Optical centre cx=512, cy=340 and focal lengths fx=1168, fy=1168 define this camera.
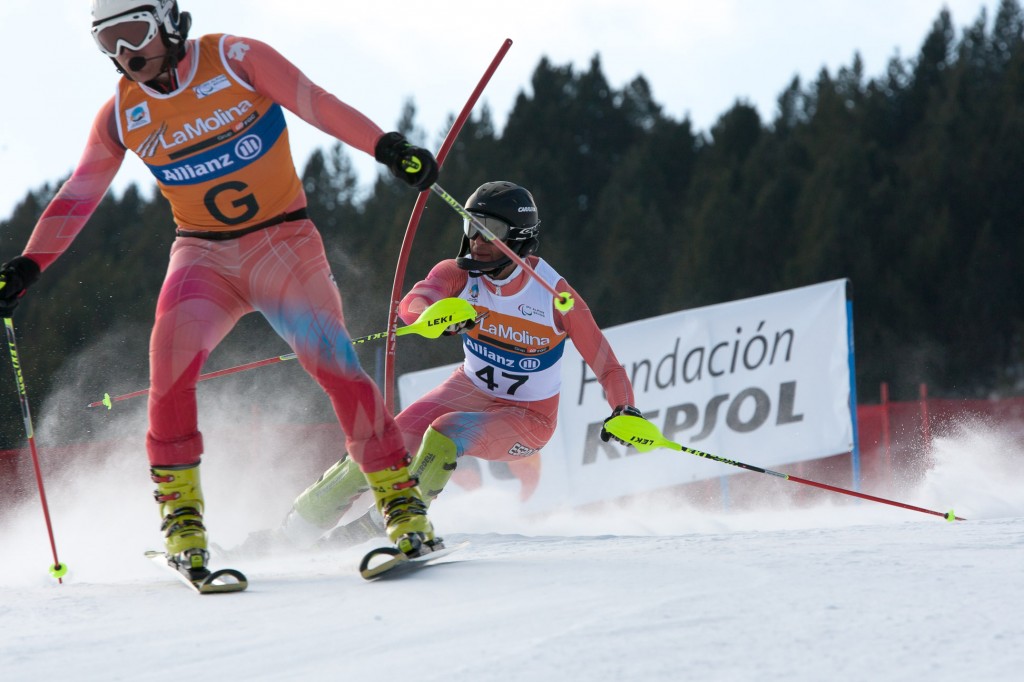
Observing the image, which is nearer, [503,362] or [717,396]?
[503,362]

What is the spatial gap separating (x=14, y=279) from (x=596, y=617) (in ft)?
6.79

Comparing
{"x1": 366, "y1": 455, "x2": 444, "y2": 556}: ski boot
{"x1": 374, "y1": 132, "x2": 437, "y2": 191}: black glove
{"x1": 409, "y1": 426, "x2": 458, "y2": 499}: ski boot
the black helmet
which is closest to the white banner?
the black helmet

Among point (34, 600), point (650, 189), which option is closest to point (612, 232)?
point (650, 189)

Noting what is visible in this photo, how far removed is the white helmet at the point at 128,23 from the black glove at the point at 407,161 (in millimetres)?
694

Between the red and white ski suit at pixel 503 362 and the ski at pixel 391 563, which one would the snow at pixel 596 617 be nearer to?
the ski at pixel 391 563

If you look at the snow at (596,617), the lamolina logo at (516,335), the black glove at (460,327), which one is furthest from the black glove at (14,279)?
the lamolina logo at (516,335)

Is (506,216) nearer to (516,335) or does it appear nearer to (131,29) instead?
(516,335)

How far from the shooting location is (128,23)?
10.8 feet

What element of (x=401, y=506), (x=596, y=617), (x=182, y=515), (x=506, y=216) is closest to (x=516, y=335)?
(x=506, y=216)

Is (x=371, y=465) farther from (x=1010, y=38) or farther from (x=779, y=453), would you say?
(x=1010, y=38)

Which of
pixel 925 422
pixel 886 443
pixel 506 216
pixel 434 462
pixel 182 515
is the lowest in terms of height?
pixel 182 515

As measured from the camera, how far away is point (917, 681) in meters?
2.16

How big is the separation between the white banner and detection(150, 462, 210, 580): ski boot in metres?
5.36

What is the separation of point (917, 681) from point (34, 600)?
2362 millimetres
